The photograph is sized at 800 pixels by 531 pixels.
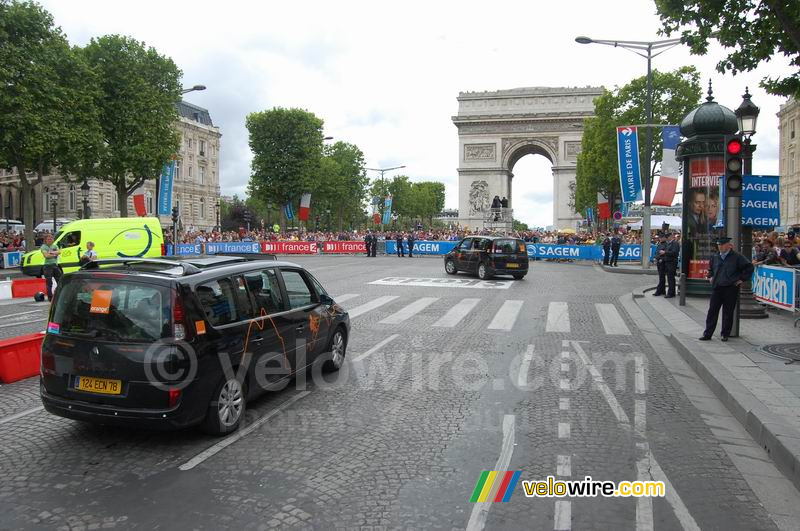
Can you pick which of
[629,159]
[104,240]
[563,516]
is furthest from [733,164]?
[104,240]

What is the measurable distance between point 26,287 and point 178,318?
15.2 metres

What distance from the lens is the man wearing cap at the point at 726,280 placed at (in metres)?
9.17

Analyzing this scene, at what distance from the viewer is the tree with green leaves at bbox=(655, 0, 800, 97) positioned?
8.91 m

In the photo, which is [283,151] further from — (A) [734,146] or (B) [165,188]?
(A) [734,146]

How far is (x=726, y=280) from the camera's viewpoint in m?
9.27

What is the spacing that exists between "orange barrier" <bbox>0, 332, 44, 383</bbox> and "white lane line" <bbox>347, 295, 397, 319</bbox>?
590 centimetres

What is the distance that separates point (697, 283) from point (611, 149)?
28.6 metres

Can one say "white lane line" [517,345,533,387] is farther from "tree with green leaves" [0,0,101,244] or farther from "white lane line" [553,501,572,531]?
"tree with green leaves" [0,0,101,244]

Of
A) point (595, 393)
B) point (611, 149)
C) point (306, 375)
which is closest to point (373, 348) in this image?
point (306, 375)

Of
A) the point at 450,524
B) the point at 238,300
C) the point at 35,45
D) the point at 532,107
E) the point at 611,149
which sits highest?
the point at 532,107

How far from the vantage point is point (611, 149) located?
139ft

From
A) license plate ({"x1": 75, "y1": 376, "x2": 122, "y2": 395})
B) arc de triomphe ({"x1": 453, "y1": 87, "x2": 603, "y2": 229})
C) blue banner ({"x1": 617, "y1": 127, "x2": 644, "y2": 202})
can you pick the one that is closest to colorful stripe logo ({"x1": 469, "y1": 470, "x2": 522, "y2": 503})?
license plate ({"x1": 75, "y1": 376, "x2": 122, "y2": 395})

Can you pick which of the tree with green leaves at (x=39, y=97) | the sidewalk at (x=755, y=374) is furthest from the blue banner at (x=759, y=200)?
the tree with green leaves at (x=39, y=97)

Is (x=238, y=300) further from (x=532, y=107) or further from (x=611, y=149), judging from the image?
(x=532, y=107)
